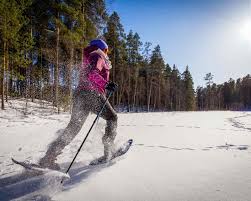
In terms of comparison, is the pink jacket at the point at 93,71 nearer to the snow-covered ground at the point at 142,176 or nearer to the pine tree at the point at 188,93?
the snow-covered ground at the point at 142,176

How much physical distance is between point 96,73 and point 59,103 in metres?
15.5

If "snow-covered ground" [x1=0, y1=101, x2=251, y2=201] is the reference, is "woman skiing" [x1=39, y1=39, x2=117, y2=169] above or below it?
above

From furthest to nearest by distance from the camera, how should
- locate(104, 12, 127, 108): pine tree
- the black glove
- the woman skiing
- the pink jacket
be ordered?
locate(104, 12, 127, 108): pine tree
the black glove
the pink jacket
the woman skiing

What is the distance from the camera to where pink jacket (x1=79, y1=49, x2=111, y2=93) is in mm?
4047

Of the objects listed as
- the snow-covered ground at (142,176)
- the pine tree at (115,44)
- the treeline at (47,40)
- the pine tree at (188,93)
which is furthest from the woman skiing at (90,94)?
the pine tree at (188,93)

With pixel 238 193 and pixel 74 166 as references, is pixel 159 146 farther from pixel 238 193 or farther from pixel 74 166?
pixel 238 193

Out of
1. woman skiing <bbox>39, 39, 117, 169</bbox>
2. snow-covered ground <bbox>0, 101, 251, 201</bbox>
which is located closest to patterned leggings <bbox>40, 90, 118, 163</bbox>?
woman skiing <bbox>39, 39, 117, 169</bbox>

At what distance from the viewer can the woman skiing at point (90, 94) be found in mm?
3926

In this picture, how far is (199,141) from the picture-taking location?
21.7 ft

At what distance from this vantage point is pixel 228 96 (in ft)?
374

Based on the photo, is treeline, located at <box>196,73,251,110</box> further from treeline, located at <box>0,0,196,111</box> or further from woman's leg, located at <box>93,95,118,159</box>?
woman's leg, located at <box>93,95,118,159</box>

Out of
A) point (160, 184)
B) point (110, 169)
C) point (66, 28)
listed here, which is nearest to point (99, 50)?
point (110, 169)

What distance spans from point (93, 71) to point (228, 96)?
118 metres

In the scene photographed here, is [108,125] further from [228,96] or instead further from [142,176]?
[228,96]
